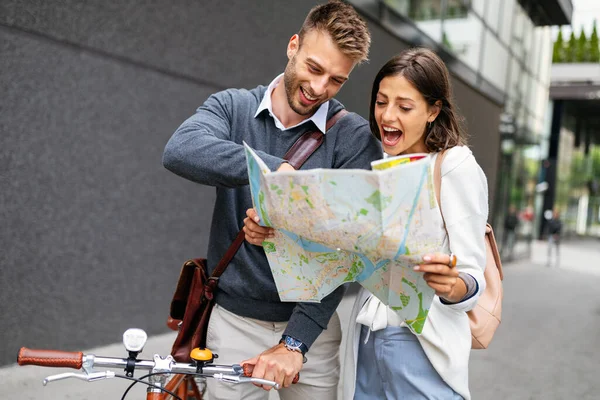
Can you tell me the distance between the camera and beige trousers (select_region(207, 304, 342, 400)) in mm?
2137

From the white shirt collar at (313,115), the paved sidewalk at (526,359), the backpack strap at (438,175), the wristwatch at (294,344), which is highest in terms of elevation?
the white shirt collar at (313,115)

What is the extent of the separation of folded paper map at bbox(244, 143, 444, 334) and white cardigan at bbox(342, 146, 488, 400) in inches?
10.8

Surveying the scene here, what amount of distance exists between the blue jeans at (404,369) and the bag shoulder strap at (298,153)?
562 mm

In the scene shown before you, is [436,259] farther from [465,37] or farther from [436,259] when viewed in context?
[465,37]

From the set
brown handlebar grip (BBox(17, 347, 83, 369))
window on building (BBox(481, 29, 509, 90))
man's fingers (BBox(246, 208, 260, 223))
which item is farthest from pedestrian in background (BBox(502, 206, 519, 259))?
brown handlebar grip (BBox(17, 347, 83, 369))

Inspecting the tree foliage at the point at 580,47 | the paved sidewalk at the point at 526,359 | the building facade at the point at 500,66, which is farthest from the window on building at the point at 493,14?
the tree foliage at the point at 580,47

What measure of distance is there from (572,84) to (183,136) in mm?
29991

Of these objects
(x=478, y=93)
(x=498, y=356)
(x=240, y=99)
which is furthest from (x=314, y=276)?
(x=478, y=93)

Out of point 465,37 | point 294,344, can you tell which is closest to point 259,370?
point 294,344

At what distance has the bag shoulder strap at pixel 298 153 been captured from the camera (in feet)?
6.66

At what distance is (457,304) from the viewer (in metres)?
1.66

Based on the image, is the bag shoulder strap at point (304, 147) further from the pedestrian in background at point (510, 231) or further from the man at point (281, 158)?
the pedestrian in background at point (510, 231)

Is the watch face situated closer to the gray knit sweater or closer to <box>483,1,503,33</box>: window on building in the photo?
the gray knit sweater

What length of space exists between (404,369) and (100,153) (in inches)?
146
